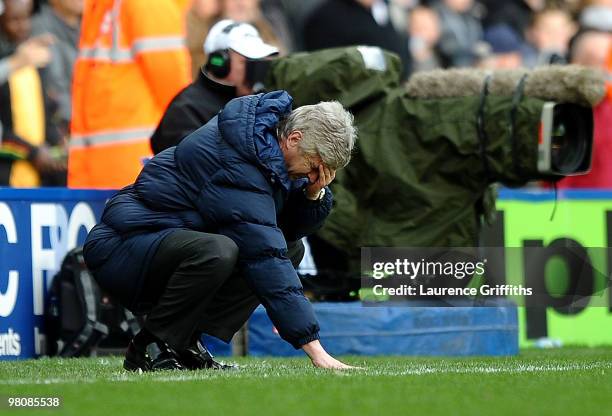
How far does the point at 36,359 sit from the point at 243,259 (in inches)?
96.9

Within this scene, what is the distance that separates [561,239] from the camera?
1108 cm

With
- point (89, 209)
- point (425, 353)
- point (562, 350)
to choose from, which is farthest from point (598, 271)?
point (89, 209)

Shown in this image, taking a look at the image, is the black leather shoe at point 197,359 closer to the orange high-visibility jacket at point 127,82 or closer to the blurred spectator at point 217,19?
the orange high-visibility jacket at point 127,82

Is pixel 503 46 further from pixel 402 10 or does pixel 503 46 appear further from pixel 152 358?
pixel 152 358

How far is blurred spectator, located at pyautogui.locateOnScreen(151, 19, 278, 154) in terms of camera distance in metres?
9.56

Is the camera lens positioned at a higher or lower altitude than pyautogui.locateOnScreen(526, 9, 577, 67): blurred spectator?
lower

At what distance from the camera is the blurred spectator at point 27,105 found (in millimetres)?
12273

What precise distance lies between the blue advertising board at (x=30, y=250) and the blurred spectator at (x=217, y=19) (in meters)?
3.10

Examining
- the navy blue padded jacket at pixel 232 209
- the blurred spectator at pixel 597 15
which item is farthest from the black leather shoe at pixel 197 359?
the blurred spectator at pixel 597 15

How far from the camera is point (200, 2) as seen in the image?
13172 millimetres

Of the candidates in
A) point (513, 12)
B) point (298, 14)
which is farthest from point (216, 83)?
point (513, 12)

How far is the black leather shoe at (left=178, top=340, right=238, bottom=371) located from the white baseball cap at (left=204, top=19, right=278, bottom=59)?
2.75 metres

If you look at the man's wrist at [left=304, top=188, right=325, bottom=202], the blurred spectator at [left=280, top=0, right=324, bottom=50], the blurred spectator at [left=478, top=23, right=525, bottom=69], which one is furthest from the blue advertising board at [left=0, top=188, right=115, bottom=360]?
Answer: the blurred spectator at [left=478, top=23, right=525, bottom=69]

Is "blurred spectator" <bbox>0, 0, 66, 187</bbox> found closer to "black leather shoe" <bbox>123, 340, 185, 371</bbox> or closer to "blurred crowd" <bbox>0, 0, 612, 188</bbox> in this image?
"blurred crowd" <bbox>0, 0, 612, 188</bbox>
